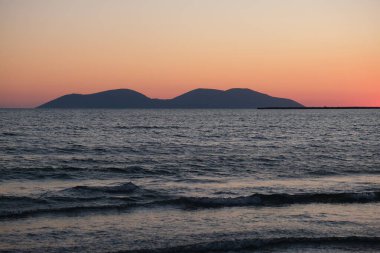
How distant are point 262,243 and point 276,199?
21.6 ft

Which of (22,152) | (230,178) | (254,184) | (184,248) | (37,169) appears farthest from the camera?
(22,152)

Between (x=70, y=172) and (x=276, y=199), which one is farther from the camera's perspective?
(x=70, y=172)

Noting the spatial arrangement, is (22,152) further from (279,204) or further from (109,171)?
(279,204)

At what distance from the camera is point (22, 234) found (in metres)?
13.6

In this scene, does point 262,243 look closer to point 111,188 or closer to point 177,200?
point 177,200

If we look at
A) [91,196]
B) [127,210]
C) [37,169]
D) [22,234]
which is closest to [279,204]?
[127,210]

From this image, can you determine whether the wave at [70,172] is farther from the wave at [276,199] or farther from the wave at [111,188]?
the wave at [276,199]

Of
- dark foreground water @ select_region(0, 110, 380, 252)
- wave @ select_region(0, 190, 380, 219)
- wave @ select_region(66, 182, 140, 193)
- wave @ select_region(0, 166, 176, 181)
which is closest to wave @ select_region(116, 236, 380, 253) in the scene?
dark foreground water @ select_region(0, 110, 380, 252)

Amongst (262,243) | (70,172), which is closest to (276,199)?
(262,243)

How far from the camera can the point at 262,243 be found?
512 inches

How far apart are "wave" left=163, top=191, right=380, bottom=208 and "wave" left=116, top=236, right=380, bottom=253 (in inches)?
198

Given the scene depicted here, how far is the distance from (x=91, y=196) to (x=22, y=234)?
5.90m

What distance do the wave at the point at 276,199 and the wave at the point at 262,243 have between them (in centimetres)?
502

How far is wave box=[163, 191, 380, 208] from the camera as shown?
60.2ft
